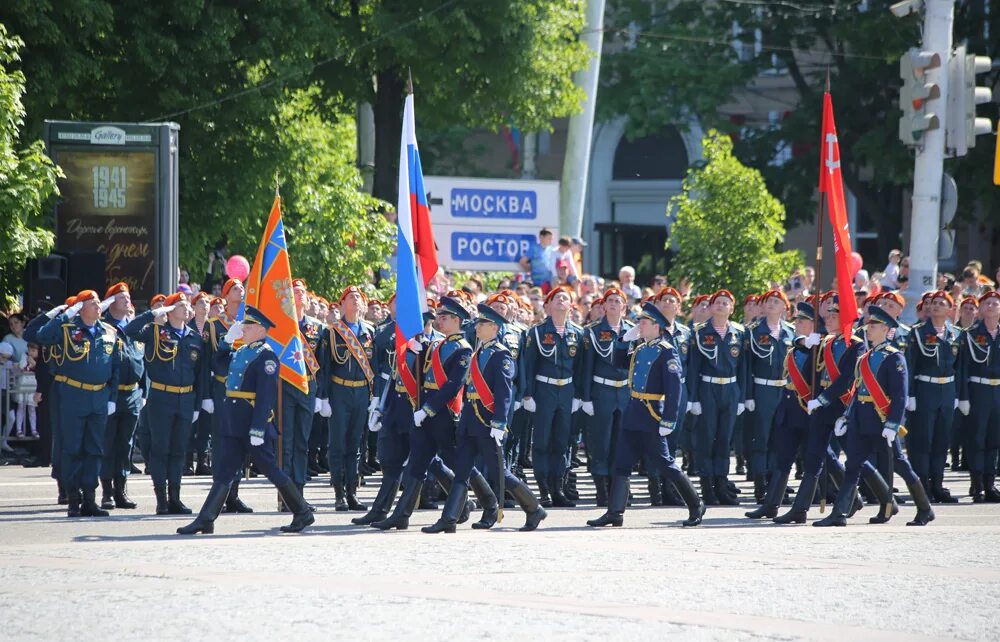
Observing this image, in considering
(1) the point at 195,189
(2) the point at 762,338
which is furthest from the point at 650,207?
(2) the point at 762,338

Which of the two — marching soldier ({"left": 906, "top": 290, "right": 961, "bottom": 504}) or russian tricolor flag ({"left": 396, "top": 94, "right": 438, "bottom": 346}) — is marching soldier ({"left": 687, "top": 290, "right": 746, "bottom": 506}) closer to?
marching soldier ({"left": 906, "top": 290, "right": 961, "bottom": 504})

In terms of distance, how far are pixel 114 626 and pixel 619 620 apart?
2.54 metres

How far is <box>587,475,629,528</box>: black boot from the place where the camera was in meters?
13.7

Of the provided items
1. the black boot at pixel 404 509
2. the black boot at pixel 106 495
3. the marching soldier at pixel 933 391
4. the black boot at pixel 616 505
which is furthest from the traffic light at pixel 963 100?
the black boot at pixel 106 495

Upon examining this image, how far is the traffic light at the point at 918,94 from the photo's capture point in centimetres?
1753

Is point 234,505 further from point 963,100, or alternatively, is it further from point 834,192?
point 963,100

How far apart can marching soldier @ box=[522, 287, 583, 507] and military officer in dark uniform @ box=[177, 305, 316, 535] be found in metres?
3.27

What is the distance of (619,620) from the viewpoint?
897 cm

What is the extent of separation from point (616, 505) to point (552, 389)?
2348 millimetres

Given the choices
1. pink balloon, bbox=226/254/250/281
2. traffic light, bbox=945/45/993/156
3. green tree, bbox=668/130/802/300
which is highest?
traffic light, bbox=945/45/993/156

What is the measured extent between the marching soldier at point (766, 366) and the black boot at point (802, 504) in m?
2.17

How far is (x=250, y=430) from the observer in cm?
1277

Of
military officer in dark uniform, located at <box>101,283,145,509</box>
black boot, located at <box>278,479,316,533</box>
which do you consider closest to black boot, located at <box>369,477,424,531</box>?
black boot, located at <box>278,479,316,533</box>

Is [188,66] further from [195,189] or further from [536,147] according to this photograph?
[536,147]
